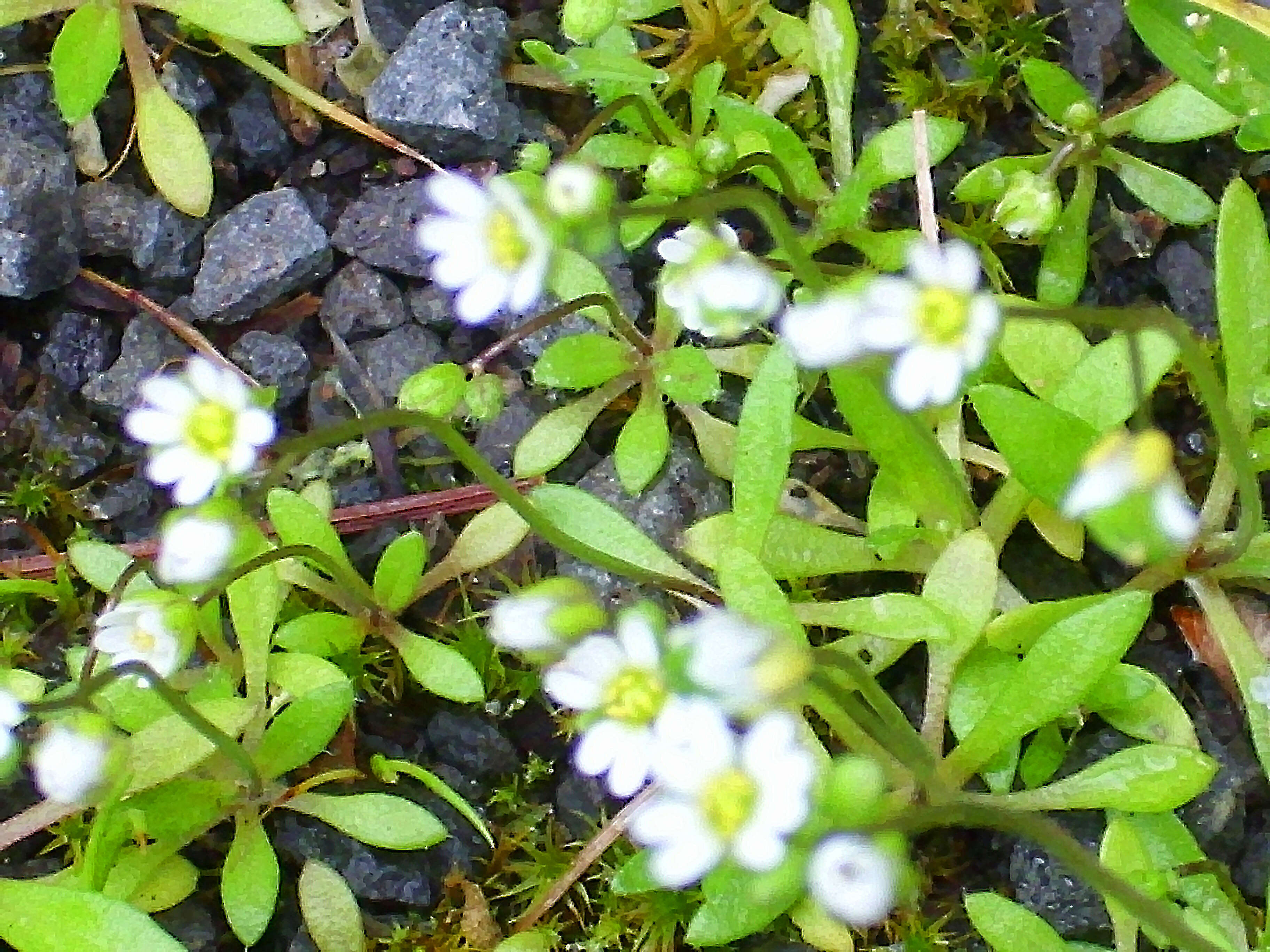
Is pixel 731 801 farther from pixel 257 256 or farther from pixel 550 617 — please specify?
pixel 257 256

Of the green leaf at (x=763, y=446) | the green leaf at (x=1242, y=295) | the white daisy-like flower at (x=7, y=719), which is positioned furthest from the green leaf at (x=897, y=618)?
the white daisy-like flower at (x=7, y=719)

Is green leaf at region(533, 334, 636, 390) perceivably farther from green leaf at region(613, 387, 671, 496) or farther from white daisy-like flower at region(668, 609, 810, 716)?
white daisy-like flower at region(668, 609, 810, 716)

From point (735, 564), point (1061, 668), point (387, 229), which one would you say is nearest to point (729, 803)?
point (735, 564)

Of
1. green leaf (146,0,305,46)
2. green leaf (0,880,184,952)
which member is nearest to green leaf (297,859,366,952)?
green leaf (0,880,184,952)

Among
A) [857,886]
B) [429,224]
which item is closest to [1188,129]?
[429,224]

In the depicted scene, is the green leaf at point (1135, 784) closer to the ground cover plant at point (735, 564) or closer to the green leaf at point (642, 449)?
the ground cover plant at point (735, 564)

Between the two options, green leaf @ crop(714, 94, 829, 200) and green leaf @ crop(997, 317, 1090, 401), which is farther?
green leaf @ crop(714, 94, 829, 200)
